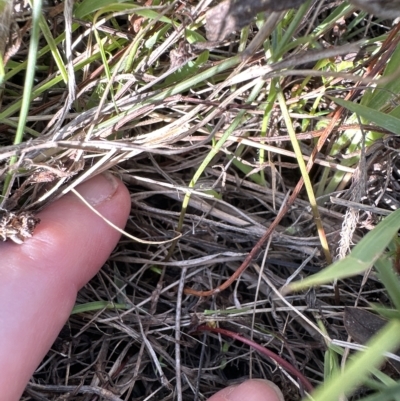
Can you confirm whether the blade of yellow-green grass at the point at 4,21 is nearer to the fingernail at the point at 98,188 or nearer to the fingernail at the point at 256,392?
the fingernail at the point at 98,188

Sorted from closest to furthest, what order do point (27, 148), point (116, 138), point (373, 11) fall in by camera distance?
point (373, 11) → point (27, 148) → point (116, 138)

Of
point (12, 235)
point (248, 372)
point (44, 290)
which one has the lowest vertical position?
point (248, 372)

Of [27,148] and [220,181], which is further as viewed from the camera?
[220,181]

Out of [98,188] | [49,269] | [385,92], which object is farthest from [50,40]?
[385,92]

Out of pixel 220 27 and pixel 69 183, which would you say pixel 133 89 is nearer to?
pixel 69 183

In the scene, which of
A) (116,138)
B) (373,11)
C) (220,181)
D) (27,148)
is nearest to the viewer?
(373,11)

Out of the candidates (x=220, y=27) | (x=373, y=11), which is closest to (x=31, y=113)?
(x=220, y=27)

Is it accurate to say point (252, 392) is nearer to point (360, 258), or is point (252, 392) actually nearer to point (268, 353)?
point (268, 353)
